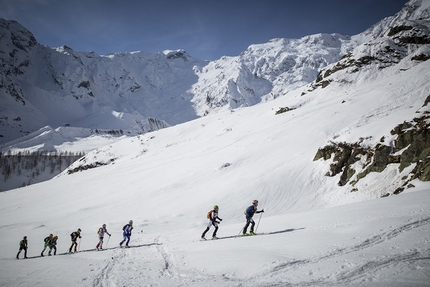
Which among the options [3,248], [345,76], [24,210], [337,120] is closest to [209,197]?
[3,248]

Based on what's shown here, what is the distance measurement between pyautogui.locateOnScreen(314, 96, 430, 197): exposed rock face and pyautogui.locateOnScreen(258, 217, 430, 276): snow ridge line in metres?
8.08

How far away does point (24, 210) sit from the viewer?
28344 millimetres

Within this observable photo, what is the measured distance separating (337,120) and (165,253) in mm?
26935

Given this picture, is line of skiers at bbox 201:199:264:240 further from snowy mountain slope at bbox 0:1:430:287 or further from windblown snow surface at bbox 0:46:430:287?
snowy mountain slope at bbox 0:1:430:287

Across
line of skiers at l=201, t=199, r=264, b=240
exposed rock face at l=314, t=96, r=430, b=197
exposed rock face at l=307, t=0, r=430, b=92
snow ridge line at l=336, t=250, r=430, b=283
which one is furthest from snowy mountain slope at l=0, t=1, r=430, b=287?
exposed rock face at l=307, t=0, r=430, b=92

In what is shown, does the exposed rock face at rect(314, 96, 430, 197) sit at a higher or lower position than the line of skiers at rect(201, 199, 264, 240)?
higher

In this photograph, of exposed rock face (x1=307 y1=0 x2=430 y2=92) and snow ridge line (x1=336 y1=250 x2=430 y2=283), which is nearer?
snow ridge line (x1=336 y1=250 x2=430 y2=283)

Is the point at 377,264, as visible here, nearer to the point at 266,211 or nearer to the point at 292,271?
the point at 292,271

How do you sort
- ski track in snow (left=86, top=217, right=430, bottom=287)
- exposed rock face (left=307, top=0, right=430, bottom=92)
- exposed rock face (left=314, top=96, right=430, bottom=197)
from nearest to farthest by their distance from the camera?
ski track in snow (left=86, top=217, right=430, bottom=287) → exposed rock face (left=314, top=96, right=430, bottom=197) → exposed rock face (left=307, top=0, right=430, bottom=92)

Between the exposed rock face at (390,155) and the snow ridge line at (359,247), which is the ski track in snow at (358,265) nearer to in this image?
the snow ridge line at (359,247)

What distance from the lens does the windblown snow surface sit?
6.02m

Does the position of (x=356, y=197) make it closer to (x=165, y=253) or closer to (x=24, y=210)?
(x=165, y=253)

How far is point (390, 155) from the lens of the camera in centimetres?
1652

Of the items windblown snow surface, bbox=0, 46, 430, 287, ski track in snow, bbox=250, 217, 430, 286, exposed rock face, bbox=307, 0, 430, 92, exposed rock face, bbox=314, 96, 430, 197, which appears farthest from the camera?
exposed rock face, bbox=307, 0, 430, 92
